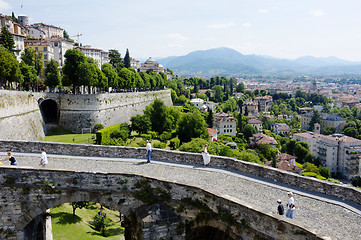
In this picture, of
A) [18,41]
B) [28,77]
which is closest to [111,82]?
[28,77]

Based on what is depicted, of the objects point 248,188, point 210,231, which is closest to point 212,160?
point 248,188

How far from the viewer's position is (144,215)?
9.82 metres

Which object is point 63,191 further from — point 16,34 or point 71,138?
point 16,34

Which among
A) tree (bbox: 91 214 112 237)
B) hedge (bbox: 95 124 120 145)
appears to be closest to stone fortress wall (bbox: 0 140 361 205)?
tree (bbox: 91 214 112 237)

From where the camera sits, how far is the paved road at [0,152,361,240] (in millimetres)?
8578

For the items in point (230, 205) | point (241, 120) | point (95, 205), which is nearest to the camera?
point (230, 205)

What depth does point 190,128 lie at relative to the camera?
53.5 meters

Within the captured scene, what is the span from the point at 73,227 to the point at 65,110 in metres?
25.9

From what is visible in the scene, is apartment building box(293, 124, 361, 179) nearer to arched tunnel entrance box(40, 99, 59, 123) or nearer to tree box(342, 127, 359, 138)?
tree box(342, 127, 359, 138)

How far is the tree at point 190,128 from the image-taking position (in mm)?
53375

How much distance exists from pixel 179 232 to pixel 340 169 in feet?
298

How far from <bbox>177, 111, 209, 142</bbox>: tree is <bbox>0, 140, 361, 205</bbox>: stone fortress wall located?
128 feet

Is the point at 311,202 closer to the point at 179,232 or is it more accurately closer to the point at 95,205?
the point at 179,232

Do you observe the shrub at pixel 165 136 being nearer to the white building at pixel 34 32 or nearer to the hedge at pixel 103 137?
the hedge at pixel 103 137
